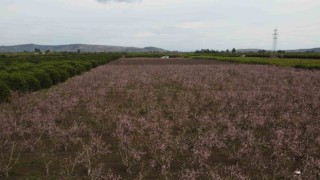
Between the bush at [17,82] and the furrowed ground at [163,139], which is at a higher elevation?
the bush at [17,82]

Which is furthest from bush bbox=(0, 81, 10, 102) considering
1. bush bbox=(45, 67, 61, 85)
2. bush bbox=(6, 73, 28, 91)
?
bush bbox=(45, 67, 61, 85)

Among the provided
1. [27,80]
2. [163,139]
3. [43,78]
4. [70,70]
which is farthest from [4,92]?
[70,70]

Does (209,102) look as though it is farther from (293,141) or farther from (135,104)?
(293,141)

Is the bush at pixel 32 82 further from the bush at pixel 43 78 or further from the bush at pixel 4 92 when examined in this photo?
the bush at pixel 4 92

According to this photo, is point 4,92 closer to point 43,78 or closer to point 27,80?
point 27,80

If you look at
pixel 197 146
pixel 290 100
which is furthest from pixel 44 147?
pixel 290 100

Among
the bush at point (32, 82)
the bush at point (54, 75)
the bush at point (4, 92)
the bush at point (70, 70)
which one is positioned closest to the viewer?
the bush at point (4, 92)

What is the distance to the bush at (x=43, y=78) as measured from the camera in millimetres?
31450

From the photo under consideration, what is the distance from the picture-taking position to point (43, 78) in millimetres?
32219

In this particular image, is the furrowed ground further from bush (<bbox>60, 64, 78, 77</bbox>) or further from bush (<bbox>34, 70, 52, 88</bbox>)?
bush (<bbox>60, 64, 78, 77</bbox>)

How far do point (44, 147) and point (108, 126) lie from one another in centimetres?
346

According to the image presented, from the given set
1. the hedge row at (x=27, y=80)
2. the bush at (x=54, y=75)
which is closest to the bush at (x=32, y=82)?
the hedge row at (x=27, y=80)

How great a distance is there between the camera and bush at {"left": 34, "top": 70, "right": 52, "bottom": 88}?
31450 mm

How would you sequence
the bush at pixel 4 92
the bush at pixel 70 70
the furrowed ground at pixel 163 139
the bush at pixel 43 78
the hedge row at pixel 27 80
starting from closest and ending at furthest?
the furrowed ground at pixel 163 139 → the bush at pixel 4 92 → the hedge row at pixel 27 80 → the bush at pixel 43 78 → the bush at pixel 70 70
